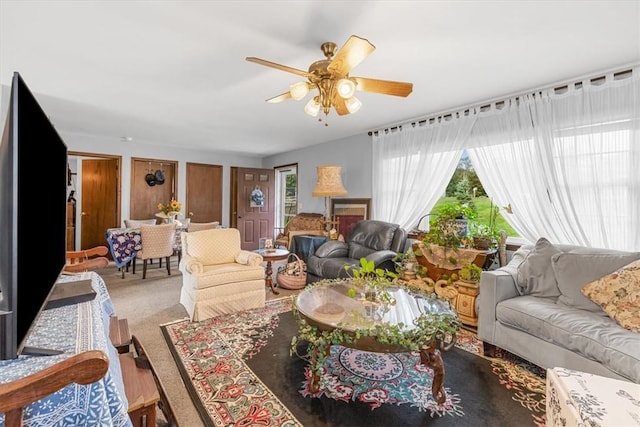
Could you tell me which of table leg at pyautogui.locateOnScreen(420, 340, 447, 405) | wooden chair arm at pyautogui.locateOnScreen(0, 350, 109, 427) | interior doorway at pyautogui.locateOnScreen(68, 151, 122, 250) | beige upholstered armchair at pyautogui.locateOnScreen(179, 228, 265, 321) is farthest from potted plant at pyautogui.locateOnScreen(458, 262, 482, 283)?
interior doorway at pyautogui.locateOnScreen(68, 151, 122, 250)

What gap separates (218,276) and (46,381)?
93.5 inches

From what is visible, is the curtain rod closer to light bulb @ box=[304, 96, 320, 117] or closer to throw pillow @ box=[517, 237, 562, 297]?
throw pillow @ box=[517, 237, 562, 297]

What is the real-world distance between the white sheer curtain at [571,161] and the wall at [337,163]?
1.83 meters

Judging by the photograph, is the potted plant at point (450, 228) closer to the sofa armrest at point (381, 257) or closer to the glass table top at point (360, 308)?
the sofa armrest at point (381, 257)

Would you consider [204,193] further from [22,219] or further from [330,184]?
[22,219]

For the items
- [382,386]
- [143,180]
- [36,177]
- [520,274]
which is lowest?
[382,386]

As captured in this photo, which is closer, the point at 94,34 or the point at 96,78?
the point at 94,34

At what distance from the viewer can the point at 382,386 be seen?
6.23 ft

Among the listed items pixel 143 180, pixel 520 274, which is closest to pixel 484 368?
pixel 520 274

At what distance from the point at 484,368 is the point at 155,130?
5.27m

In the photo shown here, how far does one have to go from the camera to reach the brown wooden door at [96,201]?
585 cm

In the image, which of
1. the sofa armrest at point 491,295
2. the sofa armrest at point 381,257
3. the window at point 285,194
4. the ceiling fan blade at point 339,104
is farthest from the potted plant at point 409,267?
the window at point 285,194

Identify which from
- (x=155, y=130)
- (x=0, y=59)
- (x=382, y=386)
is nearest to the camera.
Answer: (x=382, y=386)

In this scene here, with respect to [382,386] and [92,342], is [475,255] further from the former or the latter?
[92,342]
